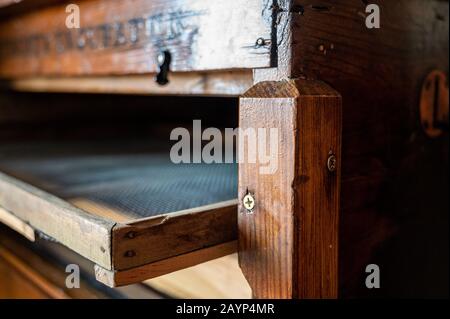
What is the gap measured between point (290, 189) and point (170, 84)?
1.41 feet

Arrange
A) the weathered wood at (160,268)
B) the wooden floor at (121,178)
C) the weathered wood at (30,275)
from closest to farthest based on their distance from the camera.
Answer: the weathered wood at (160,268), the wooden floor at (121,178), the weathered wood at (30,275)

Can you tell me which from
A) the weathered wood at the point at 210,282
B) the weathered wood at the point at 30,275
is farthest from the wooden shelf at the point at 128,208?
the weathered wood at the point at 30,275

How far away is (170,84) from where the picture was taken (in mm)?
966

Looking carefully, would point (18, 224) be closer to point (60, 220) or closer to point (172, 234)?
point (60, 220)

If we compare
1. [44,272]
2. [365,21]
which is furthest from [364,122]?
[44,272]

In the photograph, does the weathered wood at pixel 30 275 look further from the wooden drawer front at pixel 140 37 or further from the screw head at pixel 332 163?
the screw head at pixel 332 163

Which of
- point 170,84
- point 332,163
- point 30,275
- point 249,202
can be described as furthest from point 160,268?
point 30,275

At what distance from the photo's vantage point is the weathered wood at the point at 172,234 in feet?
1.97

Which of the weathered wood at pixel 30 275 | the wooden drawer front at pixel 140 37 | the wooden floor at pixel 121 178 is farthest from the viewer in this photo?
the weathered wood at pixel 30 275

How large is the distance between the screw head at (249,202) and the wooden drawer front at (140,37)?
18 cm

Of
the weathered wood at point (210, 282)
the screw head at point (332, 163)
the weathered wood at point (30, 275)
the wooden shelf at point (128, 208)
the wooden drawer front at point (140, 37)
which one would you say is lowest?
the weathered wood at point (30, 275)

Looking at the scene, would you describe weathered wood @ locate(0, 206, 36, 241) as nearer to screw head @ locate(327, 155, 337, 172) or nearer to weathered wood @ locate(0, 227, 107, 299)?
weathered wood @ locate(0, 227, 107, 299)

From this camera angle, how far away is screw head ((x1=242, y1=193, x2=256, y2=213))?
2.23 ft
